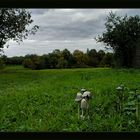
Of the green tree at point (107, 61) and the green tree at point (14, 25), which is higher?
the green tree at point (14, 25)

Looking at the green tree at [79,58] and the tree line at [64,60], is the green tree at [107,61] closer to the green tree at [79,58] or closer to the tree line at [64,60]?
the tree line at [64,60]

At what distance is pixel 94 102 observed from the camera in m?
2.14

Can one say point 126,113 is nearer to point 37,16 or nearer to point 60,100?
point 60,100

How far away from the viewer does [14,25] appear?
7.20 ft

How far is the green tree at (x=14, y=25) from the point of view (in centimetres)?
211

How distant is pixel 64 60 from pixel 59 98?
0.76 feet

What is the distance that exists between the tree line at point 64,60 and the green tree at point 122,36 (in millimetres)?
59
